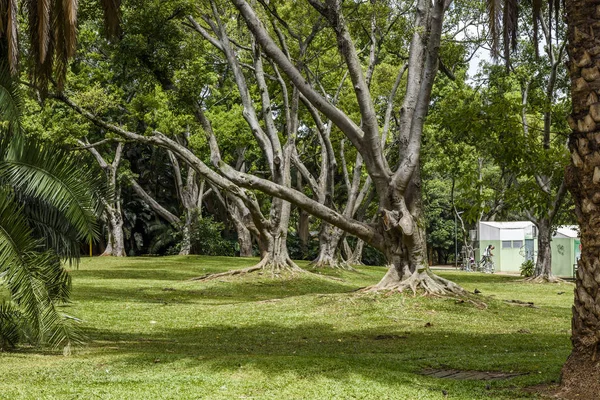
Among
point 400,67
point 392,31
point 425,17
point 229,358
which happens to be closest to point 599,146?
point 229,358

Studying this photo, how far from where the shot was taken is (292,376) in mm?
7742

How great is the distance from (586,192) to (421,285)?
8.78 metres

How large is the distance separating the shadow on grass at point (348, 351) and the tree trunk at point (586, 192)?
671 mm

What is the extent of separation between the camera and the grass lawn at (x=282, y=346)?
7.32 metres

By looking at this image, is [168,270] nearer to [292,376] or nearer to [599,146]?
[292,376]

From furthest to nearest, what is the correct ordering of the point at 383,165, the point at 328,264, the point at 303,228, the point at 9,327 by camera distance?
the point at 303,228
the point at 328,264
the point at 383,165
the point at 9,327

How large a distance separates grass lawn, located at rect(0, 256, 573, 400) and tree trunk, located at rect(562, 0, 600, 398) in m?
0.65

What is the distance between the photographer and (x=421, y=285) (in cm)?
1557

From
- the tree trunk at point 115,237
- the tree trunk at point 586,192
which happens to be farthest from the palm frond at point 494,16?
the tree trunk at point 115,237

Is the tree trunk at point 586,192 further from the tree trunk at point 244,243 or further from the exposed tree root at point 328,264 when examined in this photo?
the tree trunk at point 244,243

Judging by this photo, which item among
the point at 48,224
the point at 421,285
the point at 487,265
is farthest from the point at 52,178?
the point at 487,265

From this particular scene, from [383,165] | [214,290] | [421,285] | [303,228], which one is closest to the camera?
[383,165]

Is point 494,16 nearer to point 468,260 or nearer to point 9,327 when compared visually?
point 9,327

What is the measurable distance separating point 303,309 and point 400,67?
15481 mm
